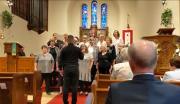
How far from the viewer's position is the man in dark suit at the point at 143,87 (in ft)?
7.85

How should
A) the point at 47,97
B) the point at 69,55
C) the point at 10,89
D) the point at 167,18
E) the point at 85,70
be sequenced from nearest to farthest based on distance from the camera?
the point at 10,89
the point at 69,55
the point at 47,97
the point at 85,70
the point at 167,18

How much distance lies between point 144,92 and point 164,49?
8.08m

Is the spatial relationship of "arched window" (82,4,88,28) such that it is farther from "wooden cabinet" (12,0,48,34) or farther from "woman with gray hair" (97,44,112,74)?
"woman with gray hair" (97,44,112,74)

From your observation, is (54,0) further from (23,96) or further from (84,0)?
(23,96)

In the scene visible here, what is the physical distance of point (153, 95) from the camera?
239cm

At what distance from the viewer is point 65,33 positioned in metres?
20.0

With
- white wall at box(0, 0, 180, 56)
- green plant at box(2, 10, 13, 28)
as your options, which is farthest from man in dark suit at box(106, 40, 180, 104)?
white wall at box(0, 0, 180, 56)

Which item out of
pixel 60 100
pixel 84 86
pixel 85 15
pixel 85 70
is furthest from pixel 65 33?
pixel 60 100

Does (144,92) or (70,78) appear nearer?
(144,92)

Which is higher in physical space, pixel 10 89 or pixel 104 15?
pixel 104 15

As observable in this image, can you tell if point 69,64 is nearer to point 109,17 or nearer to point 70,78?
point 70,78

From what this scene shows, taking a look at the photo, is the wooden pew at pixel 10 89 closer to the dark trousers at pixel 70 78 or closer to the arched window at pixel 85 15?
the dark trousers at pixel 70 78

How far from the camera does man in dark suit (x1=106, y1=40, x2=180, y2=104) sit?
239cm

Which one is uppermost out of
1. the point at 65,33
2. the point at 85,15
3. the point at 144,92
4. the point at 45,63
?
the point at 85,15
